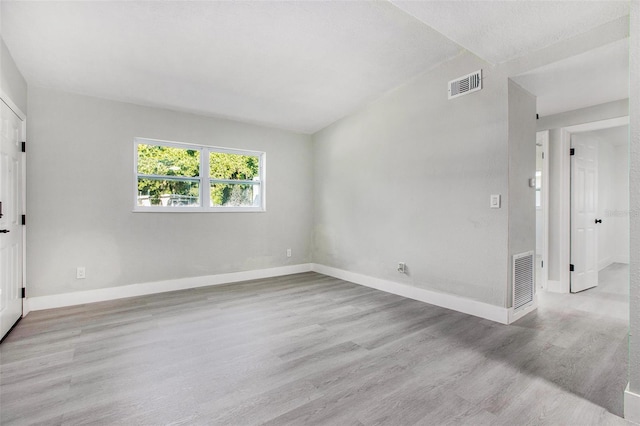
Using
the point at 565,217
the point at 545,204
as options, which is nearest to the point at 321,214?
the point at 545,204

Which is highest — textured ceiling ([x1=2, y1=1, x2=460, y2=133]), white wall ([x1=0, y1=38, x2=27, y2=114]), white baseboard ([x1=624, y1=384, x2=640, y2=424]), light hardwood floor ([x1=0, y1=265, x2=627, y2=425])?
textured ceiling ([x1=2, y1=1, x2=460, y2=133])

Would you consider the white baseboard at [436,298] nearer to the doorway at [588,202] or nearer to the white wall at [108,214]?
the white wall at [108,214]

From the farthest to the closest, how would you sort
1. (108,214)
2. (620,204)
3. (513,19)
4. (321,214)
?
(620,204), (321,214), (108,214), (513,19)

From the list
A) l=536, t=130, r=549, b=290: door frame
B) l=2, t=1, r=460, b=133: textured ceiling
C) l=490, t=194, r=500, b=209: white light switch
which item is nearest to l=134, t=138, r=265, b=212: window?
l=2, t=1, r=460, b=133: textured ceiling

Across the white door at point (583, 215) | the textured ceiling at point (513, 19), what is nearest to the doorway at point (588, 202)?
the white door at point (583, 215)

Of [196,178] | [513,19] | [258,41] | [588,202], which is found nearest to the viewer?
[513,19]

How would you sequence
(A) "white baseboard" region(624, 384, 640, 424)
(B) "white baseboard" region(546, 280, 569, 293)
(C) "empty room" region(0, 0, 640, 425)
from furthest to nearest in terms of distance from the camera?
(B) "white baseboard" region(546, 280, 569, 293) → (C) "empty room" region(0, 0, 640, 425) → (A) "white baseboard" region(624, 384, 640, 424)

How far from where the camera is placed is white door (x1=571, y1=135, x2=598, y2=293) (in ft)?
13.3

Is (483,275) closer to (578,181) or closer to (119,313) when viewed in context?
(578,181)

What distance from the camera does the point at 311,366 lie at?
2.18 m

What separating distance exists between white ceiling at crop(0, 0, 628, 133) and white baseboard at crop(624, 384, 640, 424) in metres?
2.55

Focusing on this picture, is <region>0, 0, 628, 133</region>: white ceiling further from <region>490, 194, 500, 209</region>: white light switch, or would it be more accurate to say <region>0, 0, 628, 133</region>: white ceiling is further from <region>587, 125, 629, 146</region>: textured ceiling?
<region>587, 125, 629, 146</region>: textured ceiling

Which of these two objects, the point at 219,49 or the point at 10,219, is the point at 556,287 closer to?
the point at 219,49

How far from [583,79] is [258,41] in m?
3.25
